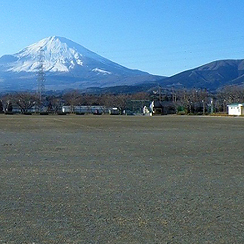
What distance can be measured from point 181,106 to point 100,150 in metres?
73.6

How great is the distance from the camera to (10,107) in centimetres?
8638

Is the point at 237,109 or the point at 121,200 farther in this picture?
the point at 237,109

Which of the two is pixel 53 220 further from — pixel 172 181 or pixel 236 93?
pixel 236 93

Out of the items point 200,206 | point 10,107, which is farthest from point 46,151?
point 10,107

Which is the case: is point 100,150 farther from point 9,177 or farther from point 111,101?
point 111,101

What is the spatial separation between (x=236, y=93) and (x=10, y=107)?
47779 mm

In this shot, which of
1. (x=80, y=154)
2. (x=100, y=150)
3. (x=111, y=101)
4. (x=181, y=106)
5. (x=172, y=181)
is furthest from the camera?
(x=111, y=101)

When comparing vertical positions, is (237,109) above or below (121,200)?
below

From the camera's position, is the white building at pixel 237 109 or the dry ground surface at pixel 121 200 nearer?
the dry ground surface at pixel 121 200

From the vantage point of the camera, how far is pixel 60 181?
19.6 ft

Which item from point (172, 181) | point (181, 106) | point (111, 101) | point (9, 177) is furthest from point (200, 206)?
point (111, 101)

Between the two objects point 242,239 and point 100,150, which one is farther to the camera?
point 100,150

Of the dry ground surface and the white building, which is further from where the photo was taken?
the white building

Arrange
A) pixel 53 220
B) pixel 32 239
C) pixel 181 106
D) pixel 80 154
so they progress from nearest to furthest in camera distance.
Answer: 1. pixel 32 239
2. pixel 53 220
3. pixel 80 154
4. pixel 181 106
